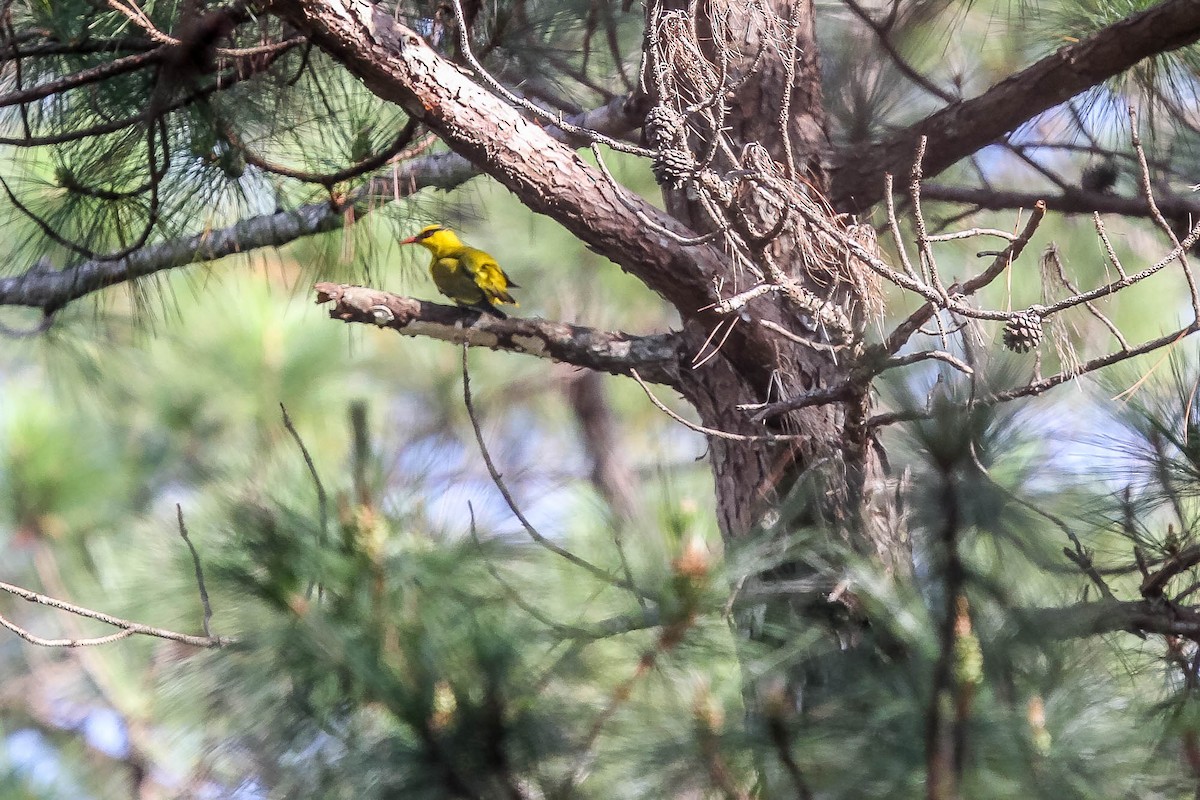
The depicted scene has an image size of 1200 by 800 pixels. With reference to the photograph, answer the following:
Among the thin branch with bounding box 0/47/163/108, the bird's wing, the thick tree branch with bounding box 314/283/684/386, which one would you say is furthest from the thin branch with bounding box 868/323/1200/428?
the bird's wing

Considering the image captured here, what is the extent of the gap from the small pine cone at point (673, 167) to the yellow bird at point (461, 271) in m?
1.34

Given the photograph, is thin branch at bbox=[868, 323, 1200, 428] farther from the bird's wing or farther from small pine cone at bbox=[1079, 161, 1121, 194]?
the bird's wing

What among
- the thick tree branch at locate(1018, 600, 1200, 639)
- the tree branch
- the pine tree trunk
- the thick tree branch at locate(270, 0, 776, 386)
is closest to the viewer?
the thick tree branch at locate(1018, 600, 1200, 639)

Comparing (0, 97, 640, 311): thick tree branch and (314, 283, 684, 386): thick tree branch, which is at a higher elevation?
(0, 97, 640, 311): thick tree branch

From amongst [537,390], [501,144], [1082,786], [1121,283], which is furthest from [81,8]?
[537,390]

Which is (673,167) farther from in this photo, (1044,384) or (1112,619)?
(1112,619)

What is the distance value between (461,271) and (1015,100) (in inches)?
51.1

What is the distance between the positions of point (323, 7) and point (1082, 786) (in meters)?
1.07

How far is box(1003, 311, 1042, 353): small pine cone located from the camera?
115cm

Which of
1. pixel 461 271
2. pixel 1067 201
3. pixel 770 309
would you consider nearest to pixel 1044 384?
pixel 770 309

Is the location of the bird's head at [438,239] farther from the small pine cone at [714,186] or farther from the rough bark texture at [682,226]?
the small pine cone at [714,186]

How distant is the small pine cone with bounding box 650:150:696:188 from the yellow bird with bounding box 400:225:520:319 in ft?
4.41

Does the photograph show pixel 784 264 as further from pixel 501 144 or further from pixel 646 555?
pixel 646 555

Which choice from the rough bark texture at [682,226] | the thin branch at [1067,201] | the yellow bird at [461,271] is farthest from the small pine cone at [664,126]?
the yellow bird at [461,271]
